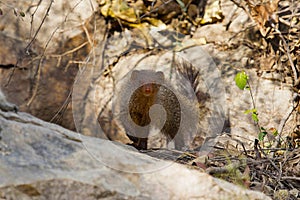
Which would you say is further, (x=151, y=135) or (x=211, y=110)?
(x=211, y=110)

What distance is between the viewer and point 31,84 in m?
3.38

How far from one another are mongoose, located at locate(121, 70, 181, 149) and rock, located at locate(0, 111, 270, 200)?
95 centimetres

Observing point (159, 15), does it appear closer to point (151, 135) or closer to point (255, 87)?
point (255, 87)

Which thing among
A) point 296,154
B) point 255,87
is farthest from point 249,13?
point 296,154

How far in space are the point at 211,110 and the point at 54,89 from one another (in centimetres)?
131

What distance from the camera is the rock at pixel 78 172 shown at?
3.74 feet

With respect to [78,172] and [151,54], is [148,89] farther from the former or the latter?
[78,172]

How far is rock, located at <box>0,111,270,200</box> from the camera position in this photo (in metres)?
1.14

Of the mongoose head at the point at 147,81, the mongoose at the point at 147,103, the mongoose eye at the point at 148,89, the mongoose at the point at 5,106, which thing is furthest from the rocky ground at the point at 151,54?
the mongoose at the point at 5,106

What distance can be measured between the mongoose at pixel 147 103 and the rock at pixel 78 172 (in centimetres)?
95

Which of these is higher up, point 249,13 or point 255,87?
point 249,13

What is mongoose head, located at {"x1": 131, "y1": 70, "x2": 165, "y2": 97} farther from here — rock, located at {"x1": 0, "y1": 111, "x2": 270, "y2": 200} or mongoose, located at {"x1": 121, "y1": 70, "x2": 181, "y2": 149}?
rock, located at {"x1": 0, "y1": 111, "x2": 270, "y2": 200}

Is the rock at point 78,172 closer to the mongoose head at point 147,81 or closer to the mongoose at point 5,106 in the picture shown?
the mongoose at point 5,106

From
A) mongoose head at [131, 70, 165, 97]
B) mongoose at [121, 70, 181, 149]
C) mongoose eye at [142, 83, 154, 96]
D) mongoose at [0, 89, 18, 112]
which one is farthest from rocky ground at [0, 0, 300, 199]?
mongoose at [0, 89, 18, 112]
